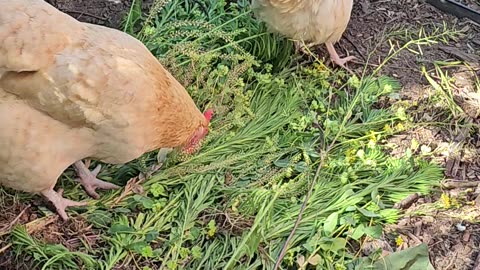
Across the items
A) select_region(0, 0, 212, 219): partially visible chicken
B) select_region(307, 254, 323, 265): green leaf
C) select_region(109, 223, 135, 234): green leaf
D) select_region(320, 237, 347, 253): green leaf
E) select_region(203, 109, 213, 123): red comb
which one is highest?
select_region(0, 0, 212, 219): partially visible chicken

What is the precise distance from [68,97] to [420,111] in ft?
5.46

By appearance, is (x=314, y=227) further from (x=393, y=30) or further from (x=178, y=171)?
(x=393, y=30)

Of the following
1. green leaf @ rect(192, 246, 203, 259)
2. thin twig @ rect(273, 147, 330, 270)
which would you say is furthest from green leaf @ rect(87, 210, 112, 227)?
thin twig @ rect(273, 147, 330, 270)

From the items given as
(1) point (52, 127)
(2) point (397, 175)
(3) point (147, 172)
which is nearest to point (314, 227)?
(2) point (397, 175)

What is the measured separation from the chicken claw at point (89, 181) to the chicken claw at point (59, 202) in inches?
2.7

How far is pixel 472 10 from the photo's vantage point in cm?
348

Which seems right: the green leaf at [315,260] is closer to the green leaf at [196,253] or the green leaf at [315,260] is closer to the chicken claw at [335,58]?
the green leaf at [196,253]

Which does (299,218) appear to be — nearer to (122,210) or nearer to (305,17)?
(122,210)

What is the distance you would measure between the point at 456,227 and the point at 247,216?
0.84 metres

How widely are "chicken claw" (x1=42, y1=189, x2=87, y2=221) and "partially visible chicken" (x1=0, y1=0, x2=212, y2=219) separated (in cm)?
4

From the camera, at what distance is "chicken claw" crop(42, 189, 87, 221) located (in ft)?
8.05

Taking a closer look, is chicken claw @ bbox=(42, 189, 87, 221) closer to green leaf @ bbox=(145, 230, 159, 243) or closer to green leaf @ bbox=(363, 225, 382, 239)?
green leaf @ bbox=(145, 230, 159, 243)

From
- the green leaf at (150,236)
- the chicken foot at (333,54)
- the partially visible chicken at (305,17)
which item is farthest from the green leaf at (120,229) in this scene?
the chicken foot at (333,54)

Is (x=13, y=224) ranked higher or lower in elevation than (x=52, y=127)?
lower
